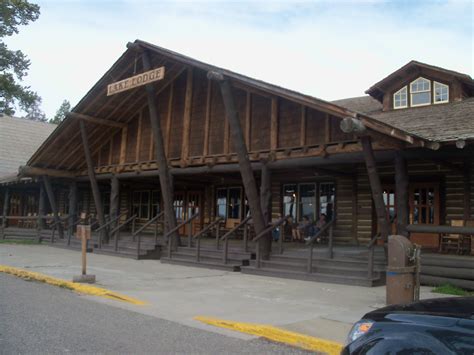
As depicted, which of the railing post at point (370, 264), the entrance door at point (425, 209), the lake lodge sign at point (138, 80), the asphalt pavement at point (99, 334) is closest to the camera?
the asphalt pavement at point (99, 334)

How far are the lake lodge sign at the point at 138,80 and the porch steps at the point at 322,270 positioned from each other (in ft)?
22.7

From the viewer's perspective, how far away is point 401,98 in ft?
55.1

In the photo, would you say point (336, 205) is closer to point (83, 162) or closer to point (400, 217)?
point (400, 217)

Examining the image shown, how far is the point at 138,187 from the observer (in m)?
25.5

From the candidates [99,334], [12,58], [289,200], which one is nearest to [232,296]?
[99,334]

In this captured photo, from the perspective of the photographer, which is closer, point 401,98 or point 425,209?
point 425,209

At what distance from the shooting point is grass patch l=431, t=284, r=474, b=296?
9.91 metres

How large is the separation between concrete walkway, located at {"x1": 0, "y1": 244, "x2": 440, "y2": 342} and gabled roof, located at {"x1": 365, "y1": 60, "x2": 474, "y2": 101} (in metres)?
7.84

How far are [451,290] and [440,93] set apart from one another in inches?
322

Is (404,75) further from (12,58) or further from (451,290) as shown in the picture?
(12,58)

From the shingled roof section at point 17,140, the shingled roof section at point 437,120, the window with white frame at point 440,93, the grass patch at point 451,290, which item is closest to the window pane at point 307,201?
the shingled roof section at point 437,120

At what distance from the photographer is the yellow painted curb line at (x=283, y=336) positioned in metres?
5.77

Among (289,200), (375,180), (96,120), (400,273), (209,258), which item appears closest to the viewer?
(400,273)

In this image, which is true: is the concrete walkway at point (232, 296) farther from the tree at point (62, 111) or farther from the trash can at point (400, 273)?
the tree at point (62, 111)
